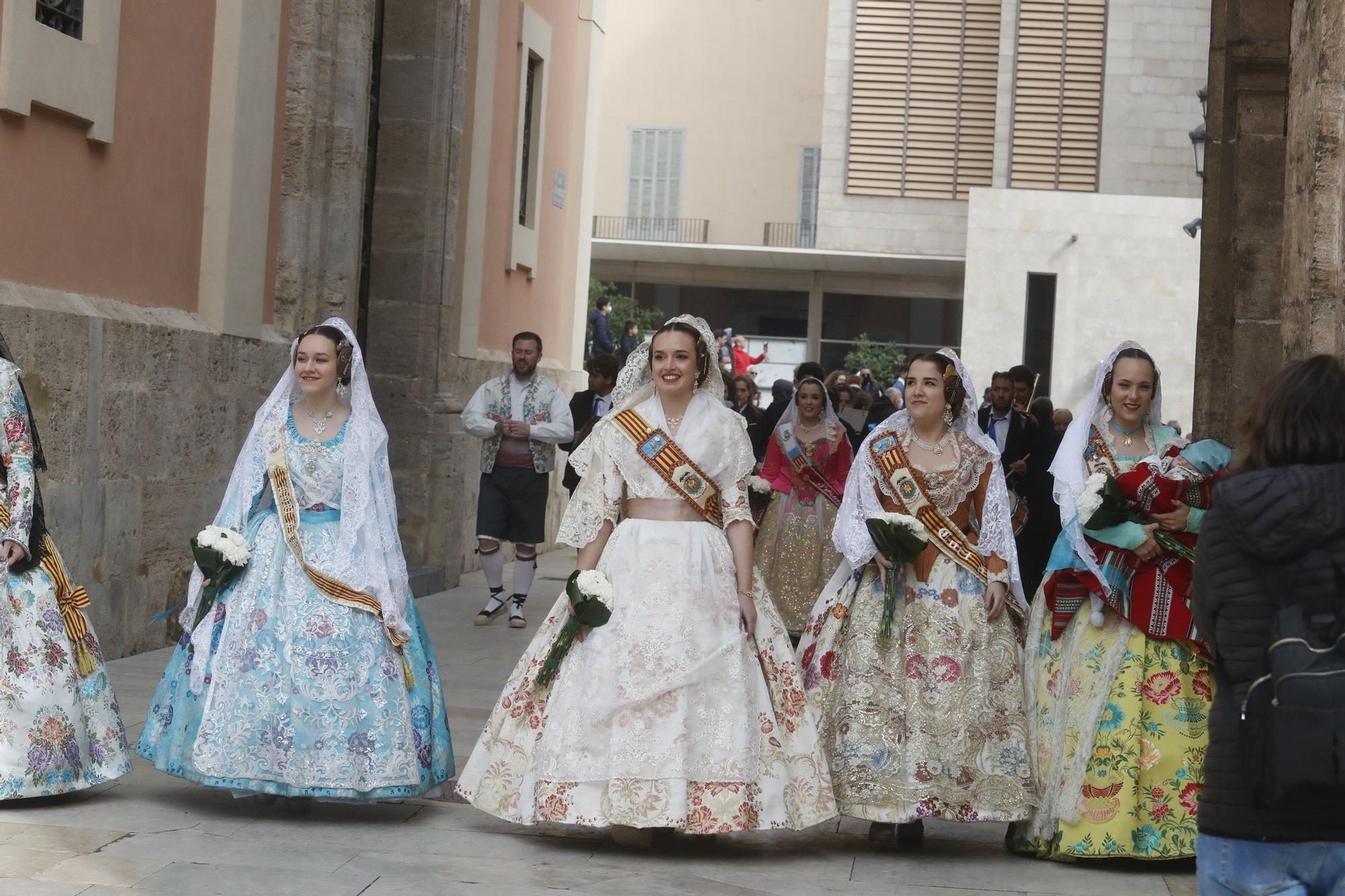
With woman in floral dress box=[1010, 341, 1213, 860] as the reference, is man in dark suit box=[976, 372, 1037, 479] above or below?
above

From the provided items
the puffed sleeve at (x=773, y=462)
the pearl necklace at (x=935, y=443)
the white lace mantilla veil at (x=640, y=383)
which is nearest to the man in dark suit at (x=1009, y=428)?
the puffed sleeve at (x=773, y=462)

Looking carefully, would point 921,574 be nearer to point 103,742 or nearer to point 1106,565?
point 1106,565

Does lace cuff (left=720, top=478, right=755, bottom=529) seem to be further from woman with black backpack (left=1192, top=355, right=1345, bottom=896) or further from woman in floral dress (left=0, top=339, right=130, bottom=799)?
woman with black backpack (left=1192, top=355, right=1345, bottom=896)

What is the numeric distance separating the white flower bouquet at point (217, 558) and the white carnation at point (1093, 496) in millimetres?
2775

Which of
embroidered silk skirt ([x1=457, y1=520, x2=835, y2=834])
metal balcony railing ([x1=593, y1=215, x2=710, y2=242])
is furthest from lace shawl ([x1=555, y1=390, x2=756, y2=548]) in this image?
metal balcony railing ([x1=593, y1=215, x2=710, y2=242])

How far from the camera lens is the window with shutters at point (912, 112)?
34969 millimetres

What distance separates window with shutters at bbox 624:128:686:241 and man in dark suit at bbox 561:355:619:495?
25471mm

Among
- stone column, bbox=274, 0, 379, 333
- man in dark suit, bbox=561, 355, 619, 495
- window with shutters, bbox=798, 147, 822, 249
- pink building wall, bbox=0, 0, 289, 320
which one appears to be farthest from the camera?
window with shutters, bbox=798, 147, 822, 249

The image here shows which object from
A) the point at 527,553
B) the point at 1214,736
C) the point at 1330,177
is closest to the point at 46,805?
the point at 1214,736

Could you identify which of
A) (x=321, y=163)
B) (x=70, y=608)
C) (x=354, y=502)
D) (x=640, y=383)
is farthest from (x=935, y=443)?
(x=321, y=163)

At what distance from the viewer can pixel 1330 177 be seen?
6207mm

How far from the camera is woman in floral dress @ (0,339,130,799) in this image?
5.59 meters

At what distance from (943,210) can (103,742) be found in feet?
100

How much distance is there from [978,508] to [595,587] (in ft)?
4.88
